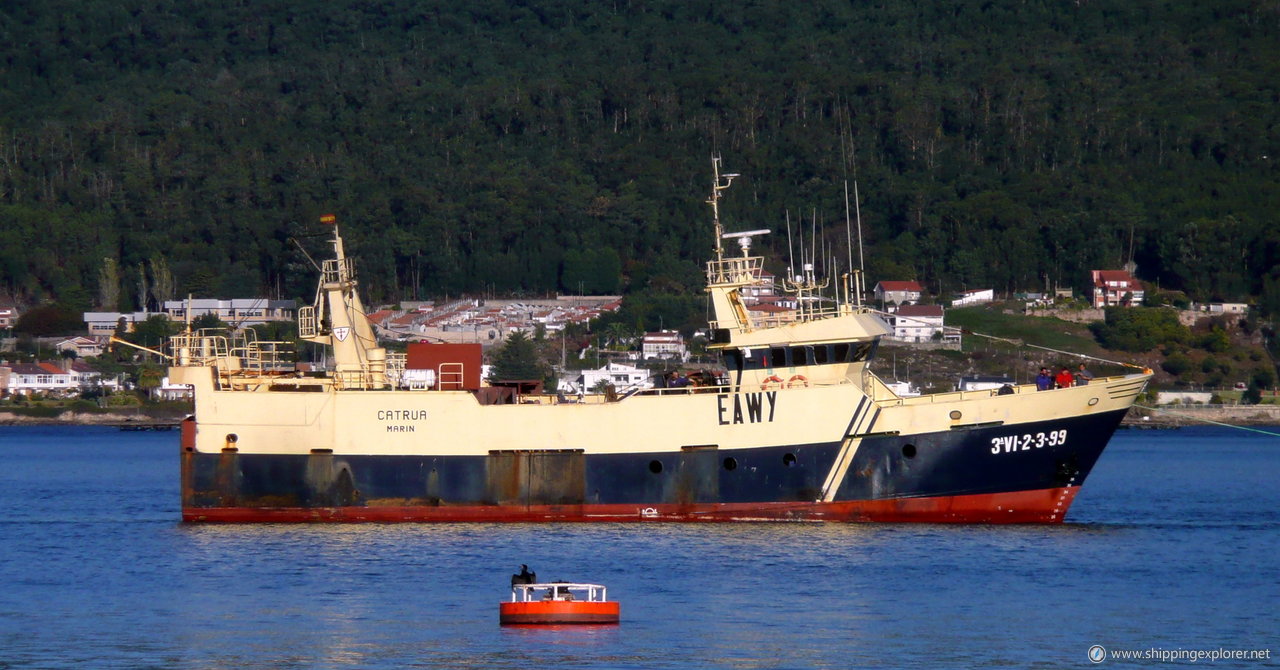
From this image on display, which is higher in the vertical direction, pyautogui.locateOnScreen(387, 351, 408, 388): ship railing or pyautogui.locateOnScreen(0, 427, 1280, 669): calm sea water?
pyautogui.locateOnScreen(387, 351, 408, 388): ship railing

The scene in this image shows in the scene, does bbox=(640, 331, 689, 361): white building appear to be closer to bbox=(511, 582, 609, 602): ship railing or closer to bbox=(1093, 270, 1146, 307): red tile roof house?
bbox=(1093, 270, 1146, 307): red tile roof house

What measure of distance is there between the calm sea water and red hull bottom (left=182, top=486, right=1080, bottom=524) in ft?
1.81

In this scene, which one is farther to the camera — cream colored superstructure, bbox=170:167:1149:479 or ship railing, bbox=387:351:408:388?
ship railing, bbox=387:351:408:388

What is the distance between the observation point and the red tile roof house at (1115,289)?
15788cm

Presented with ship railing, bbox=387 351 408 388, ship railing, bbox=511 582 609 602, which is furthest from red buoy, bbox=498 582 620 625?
ship railing, bbox=387 351 408 388

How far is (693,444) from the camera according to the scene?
4353cm

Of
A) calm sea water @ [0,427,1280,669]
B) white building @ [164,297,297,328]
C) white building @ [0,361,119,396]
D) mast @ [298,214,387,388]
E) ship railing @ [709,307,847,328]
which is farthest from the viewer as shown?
white building @ [164,297,297,328]

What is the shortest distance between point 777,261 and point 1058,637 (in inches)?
5803

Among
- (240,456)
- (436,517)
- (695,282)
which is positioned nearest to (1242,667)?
(436,517)

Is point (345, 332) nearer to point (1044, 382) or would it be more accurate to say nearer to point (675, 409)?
point (675, 409)

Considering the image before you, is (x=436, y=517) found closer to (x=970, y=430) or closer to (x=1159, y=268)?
(x=970, y=430)

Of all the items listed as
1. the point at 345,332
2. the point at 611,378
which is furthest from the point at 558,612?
the point at 611,378

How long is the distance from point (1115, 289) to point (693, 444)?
124m

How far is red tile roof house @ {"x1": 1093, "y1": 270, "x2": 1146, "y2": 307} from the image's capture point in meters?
158
